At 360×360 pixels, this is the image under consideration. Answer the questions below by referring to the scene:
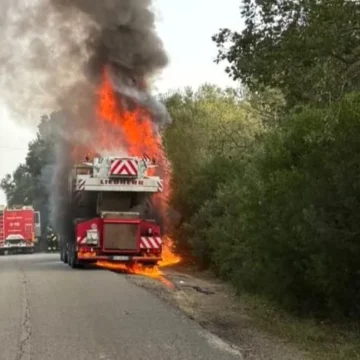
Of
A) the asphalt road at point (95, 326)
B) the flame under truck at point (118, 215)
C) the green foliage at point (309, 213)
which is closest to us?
the asphalt road at point (95, 326)

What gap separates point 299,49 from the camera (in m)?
14.2

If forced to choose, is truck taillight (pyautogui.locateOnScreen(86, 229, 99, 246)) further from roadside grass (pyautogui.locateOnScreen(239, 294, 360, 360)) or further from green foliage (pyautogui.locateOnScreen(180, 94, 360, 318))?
roadside grass (pyautogui.locateOnScreen(239, 294, 360, 360))

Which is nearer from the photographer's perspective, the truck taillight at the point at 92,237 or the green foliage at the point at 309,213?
the green foliage at the point at 309,213

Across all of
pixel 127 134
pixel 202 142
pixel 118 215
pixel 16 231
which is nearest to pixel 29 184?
pixel 16 231

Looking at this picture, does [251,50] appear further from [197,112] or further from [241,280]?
[197,112]

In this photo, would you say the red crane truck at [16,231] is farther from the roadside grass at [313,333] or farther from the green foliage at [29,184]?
the roadside grass at [313,333]

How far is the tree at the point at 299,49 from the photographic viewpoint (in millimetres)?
12602

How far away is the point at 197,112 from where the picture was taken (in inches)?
1377

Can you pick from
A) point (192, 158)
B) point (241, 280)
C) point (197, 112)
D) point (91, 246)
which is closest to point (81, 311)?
point (241, 280)

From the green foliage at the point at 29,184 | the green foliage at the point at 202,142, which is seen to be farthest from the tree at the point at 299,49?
the green foliage at the point at 29,184

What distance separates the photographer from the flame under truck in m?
24.1

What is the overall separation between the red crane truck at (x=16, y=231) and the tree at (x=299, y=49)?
39.8 m

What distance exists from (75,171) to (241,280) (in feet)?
28.7

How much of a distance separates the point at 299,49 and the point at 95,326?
6228 millimetres
